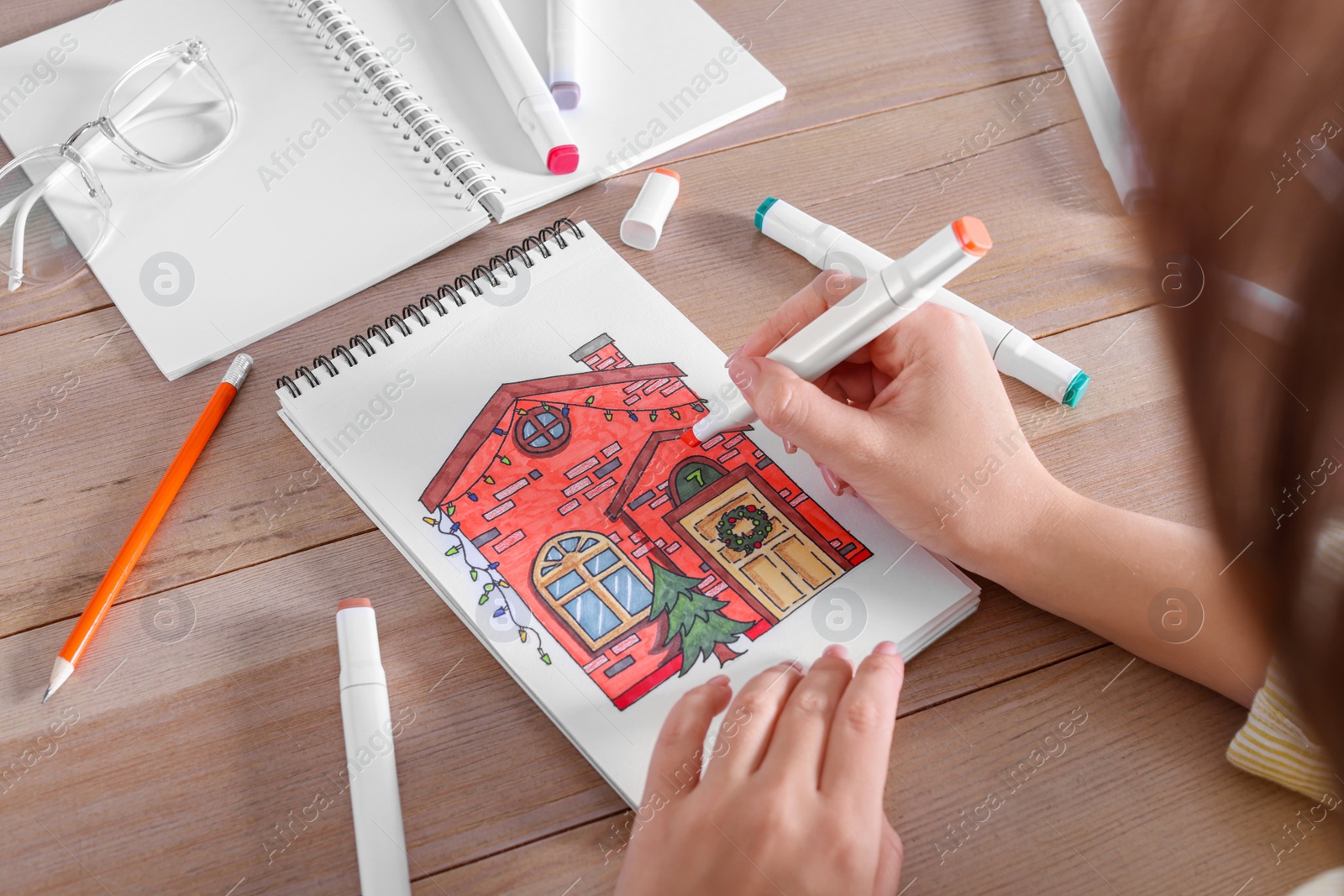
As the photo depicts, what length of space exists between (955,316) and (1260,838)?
0.35 meters

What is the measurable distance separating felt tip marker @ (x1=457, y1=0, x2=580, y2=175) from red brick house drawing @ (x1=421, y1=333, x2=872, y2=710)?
0.60 ft

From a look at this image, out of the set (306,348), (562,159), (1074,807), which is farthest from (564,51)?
(1074,807)

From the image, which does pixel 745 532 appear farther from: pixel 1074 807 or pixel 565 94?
pixel 565 94

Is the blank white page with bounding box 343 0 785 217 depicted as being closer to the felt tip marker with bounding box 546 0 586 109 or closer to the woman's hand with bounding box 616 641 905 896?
the felt tip marker with bounding box 546 0 586 109

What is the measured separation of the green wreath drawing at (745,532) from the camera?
1.93 ft

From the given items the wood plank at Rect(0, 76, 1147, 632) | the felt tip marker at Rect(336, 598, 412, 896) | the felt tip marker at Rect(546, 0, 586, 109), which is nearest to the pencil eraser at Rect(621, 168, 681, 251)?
the wood plank at Rect(0, 76, 1147, 632)

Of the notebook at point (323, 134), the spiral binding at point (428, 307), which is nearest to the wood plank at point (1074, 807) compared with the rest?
the spiral binding at point (428, 307)

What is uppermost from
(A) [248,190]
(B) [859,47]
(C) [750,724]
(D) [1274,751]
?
(A) [248,190]

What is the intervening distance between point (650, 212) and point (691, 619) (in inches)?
13.0

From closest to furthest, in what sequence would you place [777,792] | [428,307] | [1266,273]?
[1266,273] → [777,792] → [428,307]

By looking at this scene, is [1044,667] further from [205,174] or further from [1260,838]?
[205,174]

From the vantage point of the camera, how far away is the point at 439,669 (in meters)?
0.55

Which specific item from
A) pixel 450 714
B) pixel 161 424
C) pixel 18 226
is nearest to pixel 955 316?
pixel 450 714

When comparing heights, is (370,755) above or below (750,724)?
above
